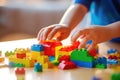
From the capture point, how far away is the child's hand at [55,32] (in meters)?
0.75

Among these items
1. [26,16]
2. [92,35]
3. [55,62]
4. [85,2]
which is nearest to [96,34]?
[92,35]

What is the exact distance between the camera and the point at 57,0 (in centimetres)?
197

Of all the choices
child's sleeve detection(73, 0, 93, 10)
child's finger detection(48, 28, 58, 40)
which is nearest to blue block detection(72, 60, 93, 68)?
child's finger detection(48, 28, 58, 40)

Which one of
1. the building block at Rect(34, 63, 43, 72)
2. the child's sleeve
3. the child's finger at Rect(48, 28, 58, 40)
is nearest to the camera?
the building block at Rect(34, 63, 43, 72)

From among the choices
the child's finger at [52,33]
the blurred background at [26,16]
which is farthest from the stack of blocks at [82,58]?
the blurred background at [26,16]

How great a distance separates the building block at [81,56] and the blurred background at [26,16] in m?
1.37

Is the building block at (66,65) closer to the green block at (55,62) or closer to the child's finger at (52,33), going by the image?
the green block at (55,62)

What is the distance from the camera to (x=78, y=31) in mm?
653

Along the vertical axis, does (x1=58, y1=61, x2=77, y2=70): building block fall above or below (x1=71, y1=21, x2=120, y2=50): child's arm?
below

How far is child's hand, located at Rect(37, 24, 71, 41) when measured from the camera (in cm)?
75

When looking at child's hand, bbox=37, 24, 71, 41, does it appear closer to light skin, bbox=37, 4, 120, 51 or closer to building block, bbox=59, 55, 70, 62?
light skin, bbox=37, 4, 120, 51

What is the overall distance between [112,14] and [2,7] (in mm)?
1445

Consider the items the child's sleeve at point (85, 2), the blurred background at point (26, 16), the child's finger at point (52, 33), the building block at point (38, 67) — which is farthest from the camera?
the blurred background at point (26, 16)

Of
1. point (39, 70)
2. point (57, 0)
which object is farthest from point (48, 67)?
point (57, 0)
